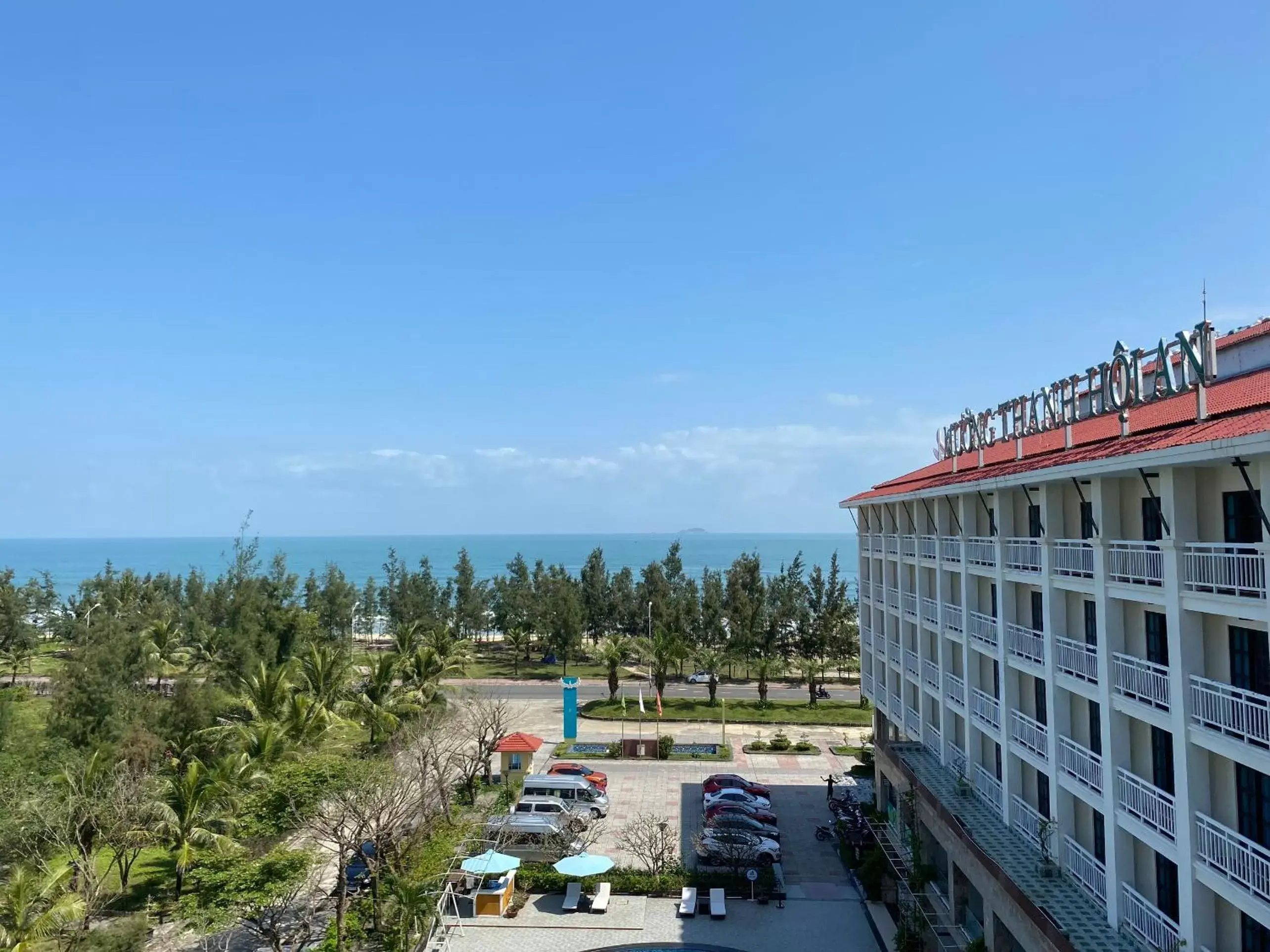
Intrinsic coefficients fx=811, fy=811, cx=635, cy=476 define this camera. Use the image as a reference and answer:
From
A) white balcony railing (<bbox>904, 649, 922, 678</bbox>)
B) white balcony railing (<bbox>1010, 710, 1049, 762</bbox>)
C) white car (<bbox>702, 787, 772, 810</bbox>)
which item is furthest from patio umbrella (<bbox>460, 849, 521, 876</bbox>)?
white balcony railing (<bbox>1010, 710, 1049, 762</bbox>)

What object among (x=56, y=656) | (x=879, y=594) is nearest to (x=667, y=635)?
(x=879, y=594)

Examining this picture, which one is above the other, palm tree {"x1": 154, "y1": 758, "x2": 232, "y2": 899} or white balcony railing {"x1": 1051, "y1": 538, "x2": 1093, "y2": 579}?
white balcony railing {"x1": 1051, "y1": 538, "x2": 1093, "y2": 579}

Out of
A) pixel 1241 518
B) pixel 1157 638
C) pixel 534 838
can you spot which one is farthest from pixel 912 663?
pixel 1241 518

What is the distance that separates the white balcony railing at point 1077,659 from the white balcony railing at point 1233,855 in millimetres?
3748

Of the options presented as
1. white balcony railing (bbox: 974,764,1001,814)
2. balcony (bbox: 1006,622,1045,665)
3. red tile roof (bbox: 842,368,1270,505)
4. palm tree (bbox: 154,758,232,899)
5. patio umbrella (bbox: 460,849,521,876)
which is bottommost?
patio umbrella (bbox: 460,849,521,876)

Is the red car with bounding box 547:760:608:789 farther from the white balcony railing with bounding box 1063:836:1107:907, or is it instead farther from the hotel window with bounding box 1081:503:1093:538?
the hotel window with bounding box 1081:503:1093:538

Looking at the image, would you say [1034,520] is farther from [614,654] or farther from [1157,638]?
[614,654]

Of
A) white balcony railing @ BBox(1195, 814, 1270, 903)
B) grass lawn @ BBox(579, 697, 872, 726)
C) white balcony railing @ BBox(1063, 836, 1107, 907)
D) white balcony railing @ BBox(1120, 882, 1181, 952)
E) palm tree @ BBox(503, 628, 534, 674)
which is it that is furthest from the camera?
palm tree @ BBox(503, 628, 534, 674)

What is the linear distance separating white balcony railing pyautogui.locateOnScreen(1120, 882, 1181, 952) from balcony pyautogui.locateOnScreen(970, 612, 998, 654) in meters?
7.22

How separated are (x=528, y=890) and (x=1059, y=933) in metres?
17.7

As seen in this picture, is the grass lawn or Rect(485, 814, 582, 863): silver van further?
the grass lawn

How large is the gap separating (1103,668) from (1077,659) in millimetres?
1723

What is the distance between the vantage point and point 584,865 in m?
25.9

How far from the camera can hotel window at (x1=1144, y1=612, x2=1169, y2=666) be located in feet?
49.0
